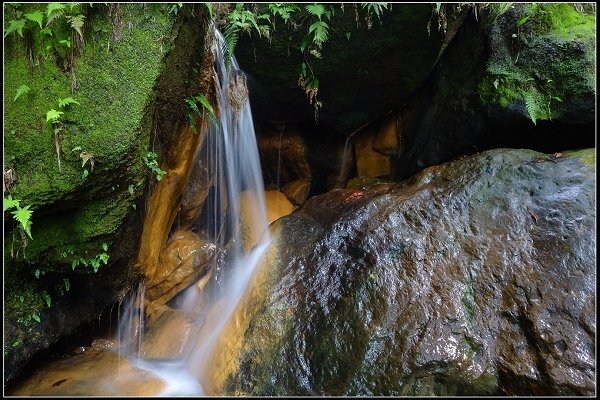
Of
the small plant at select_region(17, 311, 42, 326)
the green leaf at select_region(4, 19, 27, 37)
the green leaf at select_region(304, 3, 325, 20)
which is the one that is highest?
the green leaf at select_region(304, 3, 325, 20)

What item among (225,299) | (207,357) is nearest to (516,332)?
(207,357)

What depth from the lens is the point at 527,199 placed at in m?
3.68

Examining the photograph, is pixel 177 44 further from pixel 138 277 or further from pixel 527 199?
pixel 527 199

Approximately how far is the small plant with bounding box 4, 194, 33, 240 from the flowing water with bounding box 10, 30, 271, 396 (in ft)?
5.93

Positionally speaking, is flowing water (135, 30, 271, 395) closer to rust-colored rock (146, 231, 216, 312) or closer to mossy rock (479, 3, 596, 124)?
rust-colored rock (146, 231, 216, 312)

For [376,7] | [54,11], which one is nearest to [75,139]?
[54,11]

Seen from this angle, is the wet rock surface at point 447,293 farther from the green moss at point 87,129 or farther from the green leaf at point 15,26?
the green leaf at point 15,26

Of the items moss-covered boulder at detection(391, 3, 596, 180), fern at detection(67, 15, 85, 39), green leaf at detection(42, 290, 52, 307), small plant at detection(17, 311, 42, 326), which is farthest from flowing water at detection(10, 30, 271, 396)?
moss-covered boulder at detection(391, 3, 596, 180)

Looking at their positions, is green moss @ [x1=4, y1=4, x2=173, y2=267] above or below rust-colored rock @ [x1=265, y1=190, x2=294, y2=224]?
above

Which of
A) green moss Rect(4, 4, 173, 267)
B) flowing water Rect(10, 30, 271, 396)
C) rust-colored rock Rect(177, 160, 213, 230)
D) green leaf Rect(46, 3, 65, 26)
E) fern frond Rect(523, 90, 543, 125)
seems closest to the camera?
green leaf Rect(46, 3, 65, 26)

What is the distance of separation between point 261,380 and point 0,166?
2.79 m

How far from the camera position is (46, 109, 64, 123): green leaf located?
326cm

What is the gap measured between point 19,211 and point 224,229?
3674mm

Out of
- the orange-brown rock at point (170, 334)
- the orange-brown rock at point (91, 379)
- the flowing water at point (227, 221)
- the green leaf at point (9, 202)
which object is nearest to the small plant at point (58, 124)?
the green leaf at point (9, 202)
